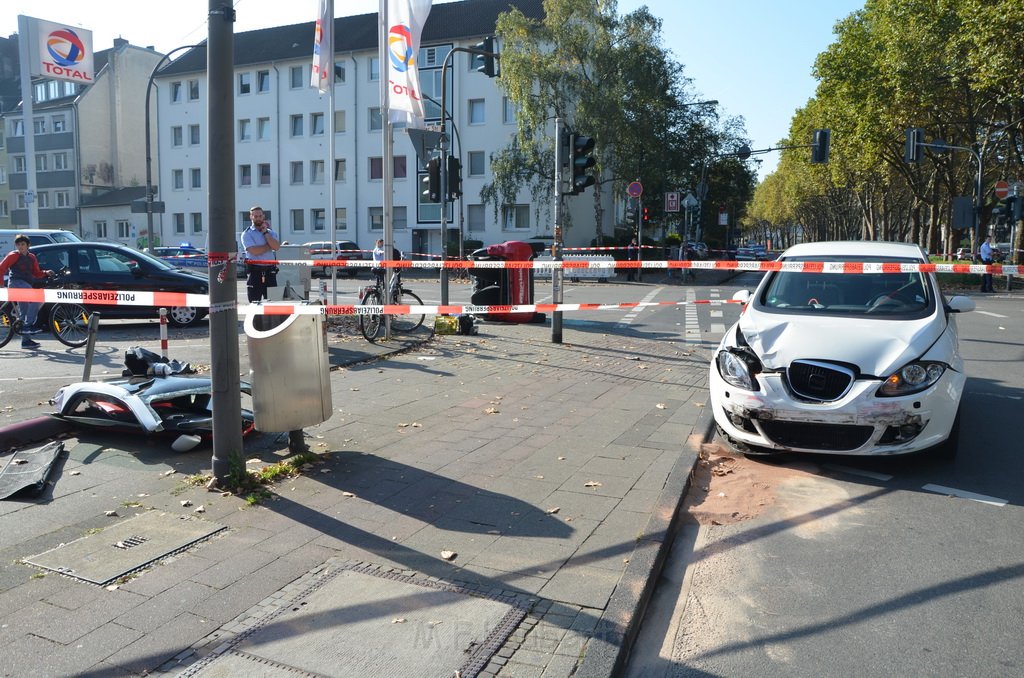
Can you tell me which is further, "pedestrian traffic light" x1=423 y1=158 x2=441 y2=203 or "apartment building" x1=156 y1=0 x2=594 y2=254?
"apartment building" x1=156 y1=0 x2=594 y2=254

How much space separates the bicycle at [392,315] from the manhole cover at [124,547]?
23.6 ft

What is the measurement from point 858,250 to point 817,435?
2.81 meters

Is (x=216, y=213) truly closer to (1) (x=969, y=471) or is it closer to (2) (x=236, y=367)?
(2) (x=236, y=367)

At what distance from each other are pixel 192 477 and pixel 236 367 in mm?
829

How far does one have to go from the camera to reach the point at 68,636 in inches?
132

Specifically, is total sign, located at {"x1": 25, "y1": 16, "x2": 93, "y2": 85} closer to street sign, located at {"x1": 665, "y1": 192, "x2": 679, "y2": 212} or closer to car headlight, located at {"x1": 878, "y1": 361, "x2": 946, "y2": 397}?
street sign, located at {"x1": 665, "y1": 192, "x2": 679, "y2": 212}

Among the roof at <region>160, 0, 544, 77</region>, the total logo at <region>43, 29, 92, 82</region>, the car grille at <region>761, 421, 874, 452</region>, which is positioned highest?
the roof at <region>160, 0, 544, 77</region>

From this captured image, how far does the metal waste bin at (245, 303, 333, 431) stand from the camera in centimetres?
562

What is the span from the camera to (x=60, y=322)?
1209 centimetres

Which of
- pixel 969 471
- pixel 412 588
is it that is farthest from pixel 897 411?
pixel 412 588

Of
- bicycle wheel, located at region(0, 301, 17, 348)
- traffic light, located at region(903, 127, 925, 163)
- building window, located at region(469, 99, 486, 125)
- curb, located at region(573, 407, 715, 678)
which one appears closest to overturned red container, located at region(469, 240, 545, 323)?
bicycle wheel, located at region(0, 301, 17, 348)

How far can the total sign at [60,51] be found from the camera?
2583 centimetres

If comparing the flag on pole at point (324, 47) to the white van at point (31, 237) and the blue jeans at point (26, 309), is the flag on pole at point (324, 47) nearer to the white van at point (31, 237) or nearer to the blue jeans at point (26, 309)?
the blue jeans at point (26, 309)

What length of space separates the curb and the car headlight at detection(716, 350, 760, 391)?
87cm
